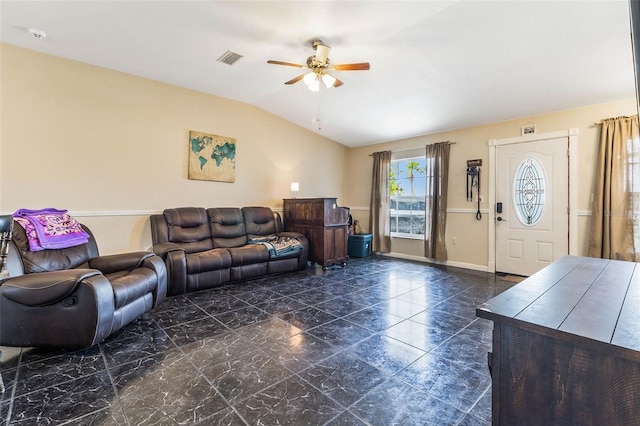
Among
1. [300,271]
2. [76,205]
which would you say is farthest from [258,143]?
[76,205]

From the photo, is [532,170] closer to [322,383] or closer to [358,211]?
[358,211]

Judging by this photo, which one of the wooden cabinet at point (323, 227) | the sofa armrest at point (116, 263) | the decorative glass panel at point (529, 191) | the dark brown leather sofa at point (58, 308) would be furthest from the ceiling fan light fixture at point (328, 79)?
the decorative glass panel at point (529, 191)

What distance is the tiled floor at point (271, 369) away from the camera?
1.48 m

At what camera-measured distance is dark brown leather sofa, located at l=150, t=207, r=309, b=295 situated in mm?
3422

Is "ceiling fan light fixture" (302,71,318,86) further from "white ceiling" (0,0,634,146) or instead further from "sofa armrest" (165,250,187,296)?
"sofa armrest" (165,250,187,296)

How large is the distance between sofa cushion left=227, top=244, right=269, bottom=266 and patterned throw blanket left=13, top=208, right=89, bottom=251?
1.55 m

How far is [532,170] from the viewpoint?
4.20m

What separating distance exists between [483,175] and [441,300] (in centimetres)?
246

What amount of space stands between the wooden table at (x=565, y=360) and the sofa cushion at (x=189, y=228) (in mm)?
3539

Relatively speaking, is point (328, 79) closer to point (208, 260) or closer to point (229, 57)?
point (229, 57)

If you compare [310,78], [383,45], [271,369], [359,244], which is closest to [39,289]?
[271,369]

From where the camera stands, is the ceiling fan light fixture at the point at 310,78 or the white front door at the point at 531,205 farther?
the white front door at the point at 531,205

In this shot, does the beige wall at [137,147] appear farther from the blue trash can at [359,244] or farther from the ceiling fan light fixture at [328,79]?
the ceiling fan light fixture at [328,79]

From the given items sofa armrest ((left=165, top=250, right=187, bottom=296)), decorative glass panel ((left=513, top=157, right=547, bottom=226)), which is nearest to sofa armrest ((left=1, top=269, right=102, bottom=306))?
sofa armrest ((left=165, top=250, right=187, bottom=296))
